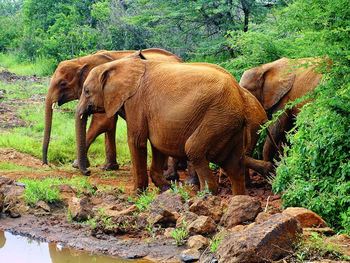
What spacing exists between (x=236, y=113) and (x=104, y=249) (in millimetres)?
2297

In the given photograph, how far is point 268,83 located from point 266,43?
4.53ft

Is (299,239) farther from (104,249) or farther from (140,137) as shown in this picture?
(140,137)

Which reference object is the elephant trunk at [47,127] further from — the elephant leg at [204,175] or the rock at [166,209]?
the rock at [166,209]

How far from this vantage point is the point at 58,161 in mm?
11102

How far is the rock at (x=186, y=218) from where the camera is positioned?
6.09m

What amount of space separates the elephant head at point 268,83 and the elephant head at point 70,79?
2560 millimetres

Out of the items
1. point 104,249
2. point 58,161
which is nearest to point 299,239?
point 104,249

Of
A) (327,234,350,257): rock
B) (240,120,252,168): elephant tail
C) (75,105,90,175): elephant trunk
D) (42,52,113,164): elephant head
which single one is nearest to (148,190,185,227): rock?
(240,120,252,168): elephant tail

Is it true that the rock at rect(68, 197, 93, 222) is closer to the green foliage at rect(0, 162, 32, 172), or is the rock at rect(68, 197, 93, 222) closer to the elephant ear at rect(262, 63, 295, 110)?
the green foliage at rect(0, 162, 32, 172)

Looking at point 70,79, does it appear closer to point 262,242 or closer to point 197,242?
point 197,242

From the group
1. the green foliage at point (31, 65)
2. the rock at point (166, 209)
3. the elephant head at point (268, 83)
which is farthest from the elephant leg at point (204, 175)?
the green foliage at point (31, 65)

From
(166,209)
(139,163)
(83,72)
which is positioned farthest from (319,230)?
(83,72)

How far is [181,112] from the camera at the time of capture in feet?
23.6

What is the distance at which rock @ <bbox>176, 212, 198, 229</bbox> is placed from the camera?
20.0 ft
